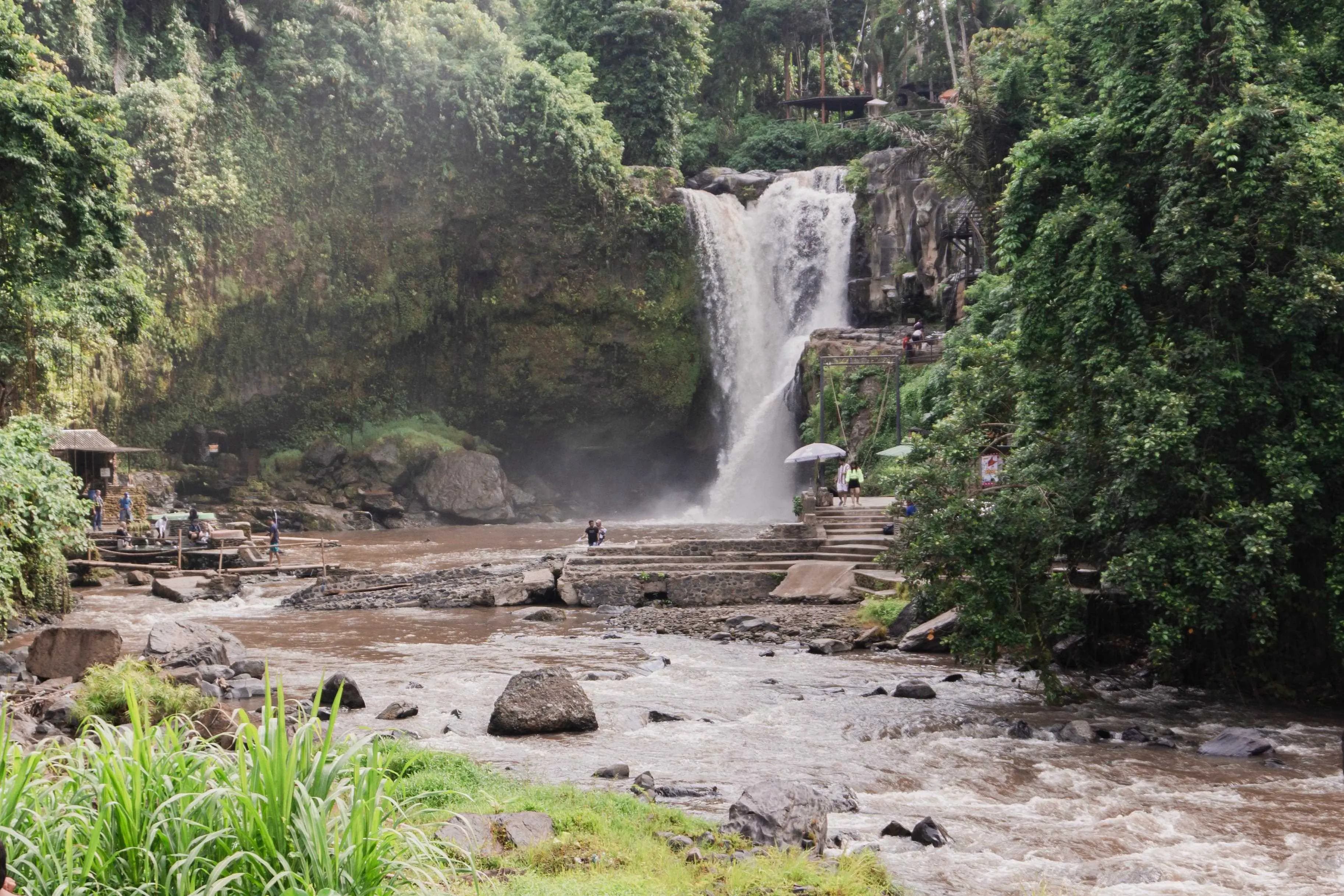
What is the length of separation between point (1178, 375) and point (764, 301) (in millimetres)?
30819

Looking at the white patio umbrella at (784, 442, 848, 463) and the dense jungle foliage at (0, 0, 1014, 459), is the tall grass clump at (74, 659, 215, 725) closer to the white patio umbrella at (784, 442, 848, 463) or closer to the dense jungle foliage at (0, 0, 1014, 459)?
the white patio umbrella at (784, 442, 848, 463)

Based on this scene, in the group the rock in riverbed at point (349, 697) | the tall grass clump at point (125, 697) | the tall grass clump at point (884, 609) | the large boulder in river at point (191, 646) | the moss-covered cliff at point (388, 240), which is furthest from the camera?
the moss-covered cliff at point (388, 240)

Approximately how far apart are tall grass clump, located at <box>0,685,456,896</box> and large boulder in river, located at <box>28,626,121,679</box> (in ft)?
30.6

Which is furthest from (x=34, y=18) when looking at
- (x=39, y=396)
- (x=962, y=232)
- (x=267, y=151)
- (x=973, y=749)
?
(x=973, y=749)

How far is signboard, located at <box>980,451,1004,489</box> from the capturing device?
1338 centimetres

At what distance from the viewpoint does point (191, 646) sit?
14094 millimetres

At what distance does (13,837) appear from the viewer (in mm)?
4156

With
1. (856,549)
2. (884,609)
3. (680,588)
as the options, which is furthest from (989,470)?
(680,588)

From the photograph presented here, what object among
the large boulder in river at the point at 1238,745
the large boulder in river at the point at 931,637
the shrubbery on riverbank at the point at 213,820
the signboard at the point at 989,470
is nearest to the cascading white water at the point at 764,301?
the large boulder in river at the point at 931,637

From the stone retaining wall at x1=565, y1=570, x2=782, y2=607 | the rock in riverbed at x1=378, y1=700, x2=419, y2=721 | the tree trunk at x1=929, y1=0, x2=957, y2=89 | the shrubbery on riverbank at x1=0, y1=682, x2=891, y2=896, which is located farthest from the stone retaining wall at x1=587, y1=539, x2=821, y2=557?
the tree trunk at x1=929, y1=0, x2=957, y2=89

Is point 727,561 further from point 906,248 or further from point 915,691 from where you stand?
point 906,248

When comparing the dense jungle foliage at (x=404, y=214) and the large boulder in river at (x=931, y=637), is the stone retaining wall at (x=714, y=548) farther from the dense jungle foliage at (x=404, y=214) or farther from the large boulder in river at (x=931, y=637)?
the dense jungle foliage at (x=404, y=214)

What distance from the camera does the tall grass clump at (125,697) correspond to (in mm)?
10219

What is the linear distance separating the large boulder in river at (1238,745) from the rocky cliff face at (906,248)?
80.6 feet
